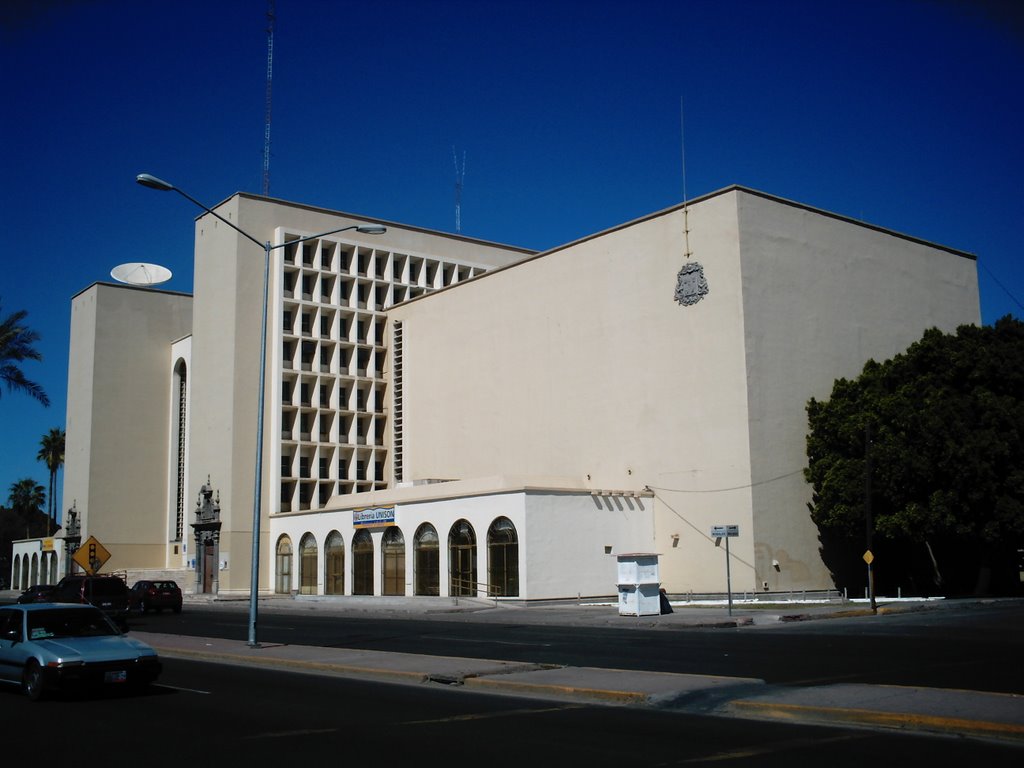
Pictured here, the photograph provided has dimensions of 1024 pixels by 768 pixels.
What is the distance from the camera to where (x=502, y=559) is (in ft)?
148

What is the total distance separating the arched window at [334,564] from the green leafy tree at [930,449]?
2579 centimetres

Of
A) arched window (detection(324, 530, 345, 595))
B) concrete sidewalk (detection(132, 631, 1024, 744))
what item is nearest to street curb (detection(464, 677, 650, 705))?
concrete sidewalk (detection(132, 631, 1024, 744))

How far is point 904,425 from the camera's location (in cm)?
4169

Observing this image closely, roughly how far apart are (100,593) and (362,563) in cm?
1984

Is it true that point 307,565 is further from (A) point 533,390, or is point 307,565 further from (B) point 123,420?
(B) point 123,420

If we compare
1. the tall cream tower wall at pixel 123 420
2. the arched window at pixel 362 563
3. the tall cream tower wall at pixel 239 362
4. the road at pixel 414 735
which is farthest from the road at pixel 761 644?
the tall cream tower wall at pixel 123 420

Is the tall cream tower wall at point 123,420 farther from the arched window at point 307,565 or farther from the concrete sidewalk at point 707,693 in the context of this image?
the concrete sidewalk at point 707,693

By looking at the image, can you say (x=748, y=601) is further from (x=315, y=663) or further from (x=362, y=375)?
(x=362, y=375)

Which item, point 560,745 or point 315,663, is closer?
point 560,745

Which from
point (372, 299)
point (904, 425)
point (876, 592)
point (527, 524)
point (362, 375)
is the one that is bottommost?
point (876, 592)

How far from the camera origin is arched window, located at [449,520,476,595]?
4703 centimetres

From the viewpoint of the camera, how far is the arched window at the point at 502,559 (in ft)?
146

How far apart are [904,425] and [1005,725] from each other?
33.8m

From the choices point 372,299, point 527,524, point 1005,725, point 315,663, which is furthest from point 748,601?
point 372,299
